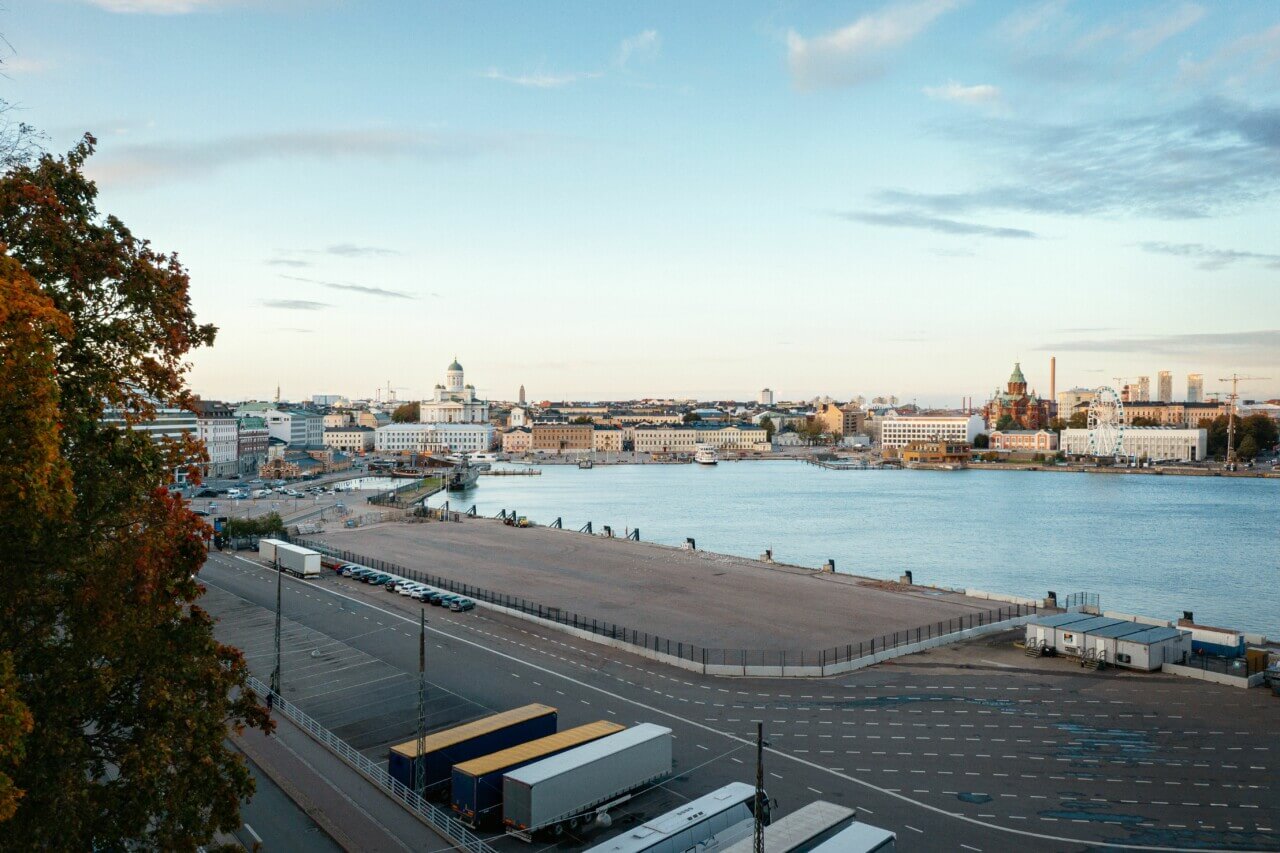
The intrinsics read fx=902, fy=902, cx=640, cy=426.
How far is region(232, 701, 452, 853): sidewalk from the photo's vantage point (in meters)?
9.06

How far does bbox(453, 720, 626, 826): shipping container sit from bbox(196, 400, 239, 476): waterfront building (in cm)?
5937

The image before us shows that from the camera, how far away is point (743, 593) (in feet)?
77.3

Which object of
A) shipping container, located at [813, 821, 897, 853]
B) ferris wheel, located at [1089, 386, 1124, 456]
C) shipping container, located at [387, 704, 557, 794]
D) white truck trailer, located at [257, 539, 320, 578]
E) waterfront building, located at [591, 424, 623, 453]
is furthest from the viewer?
waterfront building, located at [591, 424, 623, 453]

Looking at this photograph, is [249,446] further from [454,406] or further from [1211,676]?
[1211,676]

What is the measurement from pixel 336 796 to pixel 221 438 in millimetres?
62854

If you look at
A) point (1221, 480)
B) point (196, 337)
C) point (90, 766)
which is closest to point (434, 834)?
point (90, 766)

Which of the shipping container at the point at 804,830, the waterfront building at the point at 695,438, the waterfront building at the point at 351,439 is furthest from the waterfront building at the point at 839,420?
the shipping container at the point at 804,830

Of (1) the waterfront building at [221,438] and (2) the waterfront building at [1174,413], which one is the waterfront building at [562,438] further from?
(2) the waterfront building at [1174,413]

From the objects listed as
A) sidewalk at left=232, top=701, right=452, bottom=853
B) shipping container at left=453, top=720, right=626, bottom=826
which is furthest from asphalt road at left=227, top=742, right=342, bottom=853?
shipping container at left=453, top=720, right=626, bottom=826

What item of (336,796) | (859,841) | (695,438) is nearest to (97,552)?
(336,796)

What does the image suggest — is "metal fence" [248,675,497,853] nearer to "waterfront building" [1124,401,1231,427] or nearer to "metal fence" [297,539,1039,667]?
"metal fence" [297,539,1039,667]

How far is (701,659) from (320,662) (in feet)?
22.3

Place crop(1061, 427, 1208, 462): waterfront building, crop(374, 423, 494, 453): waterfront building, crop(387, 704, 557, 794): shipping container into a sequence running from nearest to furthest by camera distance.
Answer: crop(387, 704, 557, 794): shipping container < crop(1061, 427, 1208, 462): waterfront building < crop(374, 423, 494, 453): waterfront building

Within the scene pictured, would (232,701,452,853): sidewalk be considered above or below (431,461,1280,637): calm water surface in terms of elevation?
above
